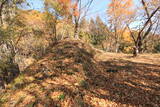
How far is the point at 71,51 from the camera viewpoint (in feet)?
22.6

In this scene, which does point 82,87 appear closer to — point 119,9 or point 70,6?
point 70,6

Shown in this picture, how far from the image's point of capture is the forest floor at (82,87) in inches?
139

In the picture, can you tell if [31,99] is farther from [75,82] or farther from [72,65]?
[72,65]

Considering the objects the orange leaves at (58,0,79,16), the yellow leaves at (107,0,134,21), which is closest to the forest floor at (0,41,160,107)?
the orange leaves at (58,0,79,16)

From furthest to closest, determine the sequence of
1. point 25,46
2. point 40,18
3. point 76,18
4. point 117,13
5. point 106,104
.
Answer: point 117,13
point 40,18
point 76,18
point 25,46
point 106,104

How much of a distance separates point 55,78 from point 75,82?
37.1 inches

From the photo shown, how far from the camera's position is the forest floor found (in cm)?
353

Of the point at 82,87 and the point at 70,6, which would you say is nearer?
the point at 82,87

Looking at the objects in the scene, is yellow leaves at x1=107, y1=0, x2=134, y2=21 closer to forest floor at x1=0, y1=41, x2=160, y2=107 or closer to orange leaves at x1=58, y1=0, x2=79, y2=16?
orange leaves at x1=58, y1=0, x2=79, y2=16

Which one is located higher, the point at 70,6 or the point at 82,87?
the point at 70,6

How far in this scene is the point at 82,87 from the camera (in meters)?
4.25

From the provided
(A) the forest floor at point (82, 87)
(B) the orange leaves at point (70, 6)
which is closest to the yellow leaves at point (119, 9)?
(B) the orange leaves at point (70, 6)

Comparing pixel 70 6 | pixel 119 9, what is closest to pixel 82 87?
pixel 70 6

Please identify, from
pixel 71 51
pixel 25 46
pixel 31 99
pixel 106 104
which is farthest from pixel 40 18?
pixel 106 104
